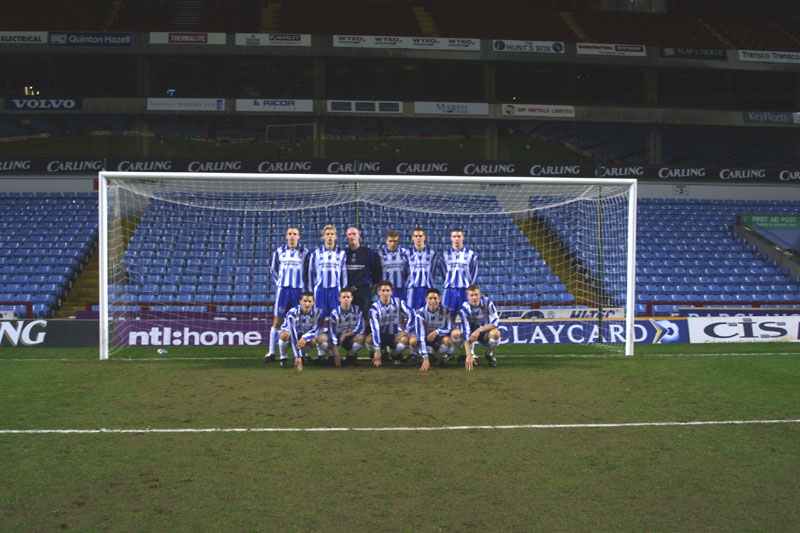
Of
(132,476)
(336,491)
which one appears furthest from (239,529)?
(132,476)

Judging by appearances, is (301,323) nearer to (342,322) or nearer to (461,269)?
(342,322)

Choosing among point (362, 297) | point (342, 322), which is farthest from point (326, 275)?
point (342, 322)

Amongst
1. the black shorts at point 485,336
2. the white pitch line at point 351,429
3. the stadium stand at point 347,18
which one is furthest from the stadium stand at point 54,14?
the white pitch line at point 351,429

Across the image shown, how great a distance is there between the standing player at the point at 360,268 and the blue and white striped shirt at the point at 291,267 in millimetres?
702

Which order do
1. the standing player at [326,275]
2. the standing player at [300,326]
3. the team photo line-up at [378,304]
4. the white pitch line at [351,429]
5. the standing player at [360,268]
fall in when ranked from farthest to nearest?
the standing player at [360,268], the standing player at [326,275], the team photo line-up at [378,304], the standing player at [300,326], the white pitch line at [351,429]

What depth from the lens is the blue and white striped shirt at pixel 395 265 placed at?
10547 millimetres

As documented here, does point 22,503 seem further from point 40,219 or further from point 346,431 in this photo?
point 40,219

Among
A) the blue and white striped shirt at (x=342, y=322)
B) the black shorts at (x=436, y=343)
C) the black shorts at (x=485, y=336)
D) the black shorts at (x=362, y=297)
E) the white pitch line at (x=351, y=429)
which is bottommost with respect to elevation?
the white pitch line at (x=351, y=429)

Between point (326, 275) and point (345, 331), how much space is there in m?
0.92

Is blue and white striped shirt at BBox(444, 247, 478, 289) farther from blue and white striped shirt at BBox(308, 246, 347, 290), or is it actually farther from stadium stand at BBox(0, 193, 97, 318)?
stadium stand at BBox(0, 193, 97, 318)

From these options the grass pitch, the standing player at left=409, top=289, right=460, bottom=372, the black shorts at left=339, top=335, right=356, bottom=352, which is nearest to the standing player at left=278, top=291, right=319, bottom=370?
the black shorts at left=339, top=335, right=356, bottom=352

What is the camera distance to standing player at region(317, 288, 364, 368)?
9.91 m

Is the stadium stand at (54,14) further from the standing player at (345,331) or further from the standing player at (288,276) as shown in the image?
the standing player at (345,331)

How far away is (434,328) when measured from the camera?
998 cm
